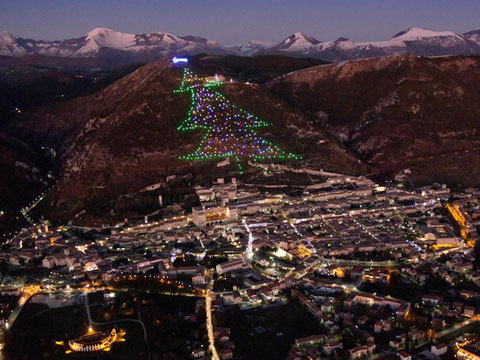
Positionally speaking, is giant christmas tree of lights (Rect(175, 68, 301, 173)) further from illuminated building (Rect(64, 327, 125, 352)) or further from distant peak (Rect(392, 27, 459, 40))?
distant peak (Rect(392, 27, 459, 40))

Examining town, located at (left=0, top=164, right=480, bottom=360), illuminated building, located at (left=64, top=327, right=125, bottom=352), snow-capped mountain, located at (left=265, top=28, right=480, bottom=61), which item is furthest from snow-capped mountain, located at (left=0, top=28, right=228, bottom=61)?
illuminated building, located at (left=64, top=327, right=125, bottom=352)

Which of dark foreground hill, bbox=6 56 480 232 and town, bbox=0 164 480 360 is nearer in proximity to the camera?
town, bbox=0 164 480 360

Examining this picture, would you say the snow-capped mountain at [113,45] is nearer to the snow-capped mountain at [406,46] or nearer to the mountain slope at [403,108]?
the snow-capped mountain at [406,46]

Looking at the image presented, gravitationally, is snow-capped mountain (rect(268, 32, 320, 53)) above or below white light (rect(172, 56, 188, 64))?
above

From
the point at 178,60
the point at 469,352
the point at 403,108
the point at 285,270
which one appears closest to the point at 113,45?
the point at 178,60

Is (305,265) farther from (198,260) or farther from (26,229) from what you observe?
(26,229)

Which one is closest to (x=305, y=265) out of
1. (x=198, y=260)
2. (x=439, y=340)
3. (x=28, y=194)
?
(x=198, y=260)
